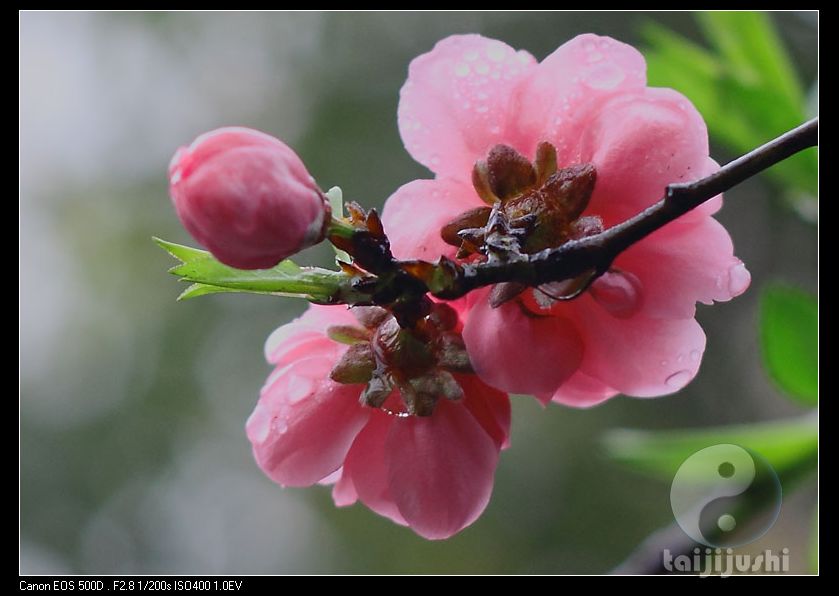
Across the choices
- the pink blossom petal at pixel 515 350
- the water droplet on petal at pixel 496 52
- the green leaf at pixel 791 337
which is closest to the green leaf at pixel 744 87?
the green leaf at pixel 791 337

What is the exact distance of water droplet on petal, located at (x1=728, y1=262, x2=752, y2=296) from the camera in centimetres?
65

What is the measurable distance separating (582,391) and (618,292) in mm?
118

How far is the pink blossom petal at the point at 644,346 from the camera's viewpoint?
682 millimetres

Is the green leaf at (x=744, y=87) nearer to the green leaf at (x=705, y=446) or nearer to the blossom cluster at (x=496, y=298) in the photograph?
the green leaf at (x=705, y=446)

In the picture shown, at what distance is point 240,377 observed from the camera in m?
5.32

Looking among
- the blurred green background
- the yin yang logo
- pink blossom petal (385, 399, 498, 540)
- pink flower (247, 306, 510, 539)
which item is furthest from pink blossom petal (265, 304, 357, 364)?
the blurred green background

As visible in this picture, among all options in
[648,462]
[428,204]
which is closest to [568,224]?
[428,204]

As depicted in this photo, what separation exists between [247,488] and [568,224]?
4.63 metres

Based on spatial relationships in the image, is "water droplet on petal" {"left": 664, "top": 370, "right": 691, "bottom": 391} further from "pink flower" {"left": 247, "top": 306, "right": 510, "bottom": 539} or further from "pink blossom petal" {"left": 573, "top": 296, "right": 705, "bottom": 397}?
"pink flower" {"left": 247, "top": 306, "right": 510, "bottom": 539}

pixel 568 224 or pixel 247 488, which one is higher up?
pixel 568 224

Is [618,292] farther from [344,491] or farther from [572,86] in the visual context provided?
Answer: [344,491]

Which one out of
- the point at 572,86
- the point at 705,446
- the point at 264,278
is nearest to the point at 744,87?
the point at 705,446

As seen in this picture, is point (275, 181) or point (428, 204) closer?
point (275, 181)
